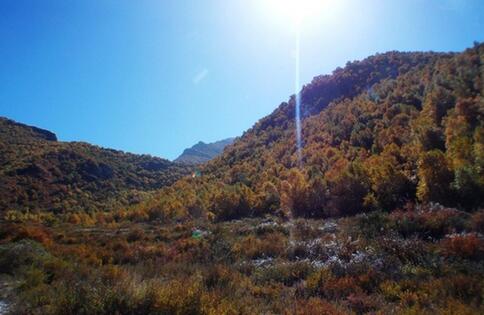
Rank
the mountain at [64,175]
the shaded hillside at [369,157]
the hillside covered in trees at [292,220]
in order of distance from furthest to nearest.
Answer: the mountain at [64,175]
the shaded hillside at [369,157]
the hillside covered in trees at [292,220]

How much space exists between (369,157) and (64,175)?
181ft

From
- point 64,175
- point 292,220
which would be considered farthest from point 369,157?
A: point 64,175

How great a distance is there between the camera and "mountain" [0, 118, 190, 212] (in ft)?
215

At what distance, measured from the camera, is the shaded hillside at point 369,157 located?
2938 cm

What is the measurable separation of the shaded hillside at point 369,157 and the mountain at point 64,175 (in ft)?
40.5

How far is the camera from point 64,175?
2928 inches

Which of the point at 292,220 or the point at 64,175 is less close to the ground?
the point at 64,175

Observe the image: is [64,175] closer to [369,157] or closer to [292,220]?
[292,220]

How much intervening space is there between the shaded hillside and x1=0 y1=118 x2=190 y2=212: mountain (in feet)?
40.5

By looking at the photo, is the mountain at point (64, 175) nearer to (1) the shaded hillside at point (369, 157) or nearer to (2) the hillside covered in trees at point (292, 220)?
(2) the hillside covered in trees at point (292, 220)

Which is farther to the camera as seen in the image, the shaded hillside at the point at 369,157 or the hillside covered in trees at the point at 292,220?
the shaded hillside at the point at 369,157

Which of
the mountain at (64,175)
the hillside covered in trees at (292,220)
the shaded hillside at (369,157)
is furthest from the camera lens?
the mountain at (64,175)

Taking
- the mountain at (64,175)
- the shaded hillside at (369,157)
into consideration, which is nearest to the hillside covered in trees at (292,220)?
the shaded hillside at (369,157)

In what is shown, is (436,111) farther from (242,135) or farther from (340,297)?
(242,135)
